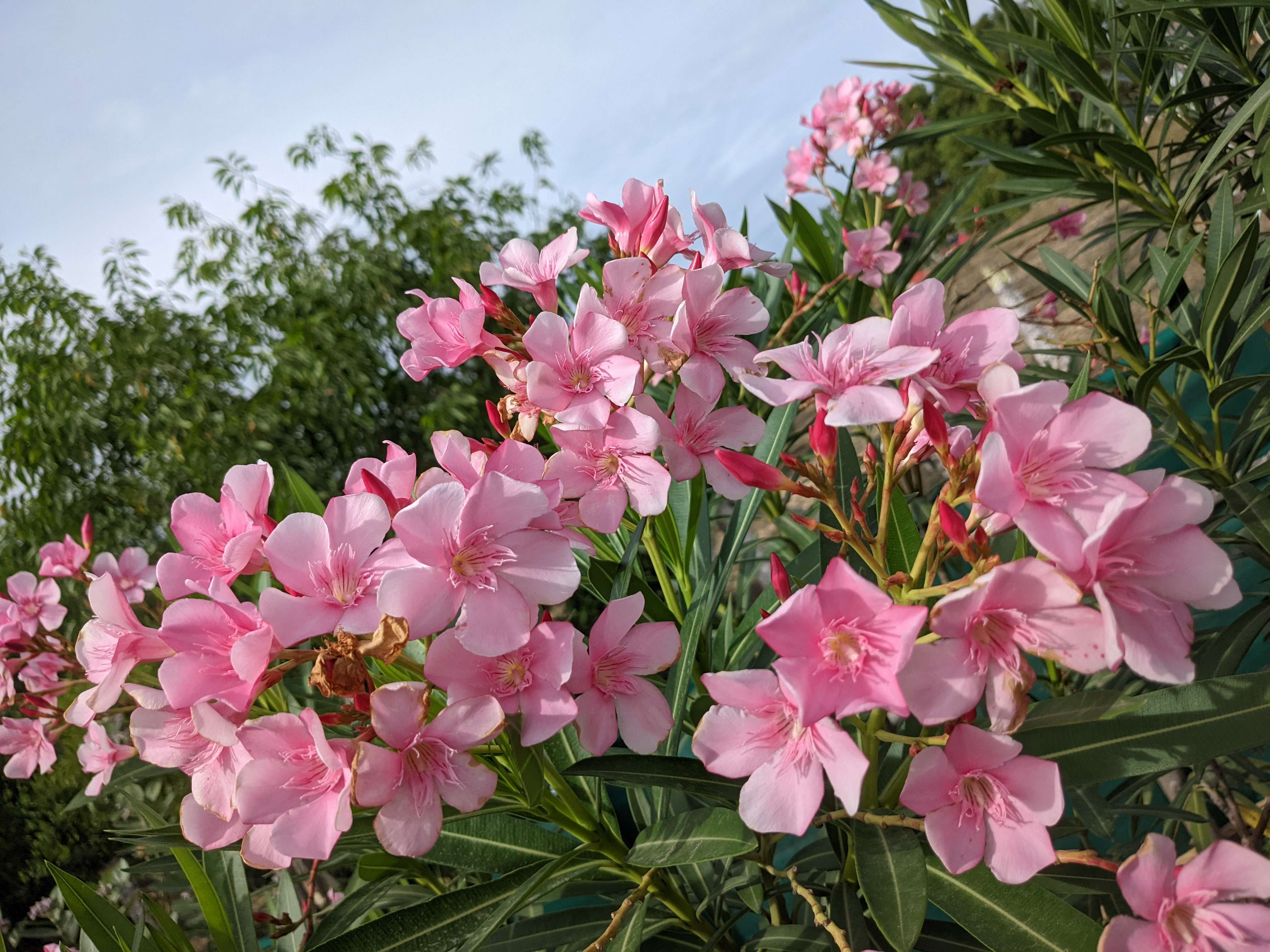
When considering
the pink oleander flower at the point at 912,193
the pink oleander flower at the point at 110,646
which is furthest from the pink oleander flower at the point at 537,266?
the pink oleander flower at the point at 912,193

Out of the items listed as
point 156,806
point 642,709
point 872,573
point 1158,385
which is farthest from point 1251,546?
point 156,806

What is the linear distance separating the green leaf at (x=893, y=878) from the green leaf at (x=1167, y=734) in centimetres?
13

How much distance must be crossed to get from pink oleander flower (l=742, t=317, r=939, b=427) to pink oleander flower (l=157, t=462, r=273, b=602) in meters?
0.45

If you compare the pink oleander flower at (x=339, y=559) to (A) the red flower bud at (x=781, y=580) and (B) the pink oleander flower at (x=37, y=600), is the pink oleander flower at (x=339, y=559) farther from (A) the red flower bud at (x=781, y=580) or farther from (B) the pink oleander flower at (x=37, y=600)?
(B) the pink oleander flower at (x=37, y=600)

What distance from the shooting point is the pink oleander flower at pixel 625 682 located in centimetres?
68

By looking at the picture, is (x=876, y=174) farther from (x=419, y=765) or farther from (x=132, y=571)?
(x=419, y=765)

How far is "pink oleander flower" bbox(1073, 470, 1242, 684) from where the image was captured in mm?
474

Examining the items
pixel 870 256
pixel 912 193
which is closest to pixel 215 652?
pixel 870 256

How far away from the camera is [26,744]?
5.13 feet

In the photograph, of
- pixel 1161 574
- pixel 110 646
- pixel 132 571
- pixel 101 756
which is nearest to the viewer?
pixel 1161 574

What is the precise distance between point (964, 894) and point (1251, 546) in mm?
998

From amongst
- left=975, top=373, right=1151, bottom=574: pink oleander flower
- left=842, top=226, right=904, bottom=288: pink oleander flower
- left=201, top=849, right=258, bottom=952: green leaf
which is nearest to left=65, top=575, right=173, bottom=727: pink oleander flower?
left=201, top=849, right=258, bottom=952: green leaf

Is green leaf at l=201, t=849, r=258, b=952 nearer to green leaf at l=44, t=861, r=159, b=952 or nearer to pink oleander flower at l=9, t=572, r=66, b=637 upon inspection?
green leaf at l=44, t=861, r=159, b=952

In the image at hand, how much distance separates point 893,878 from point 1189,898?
19 cm
